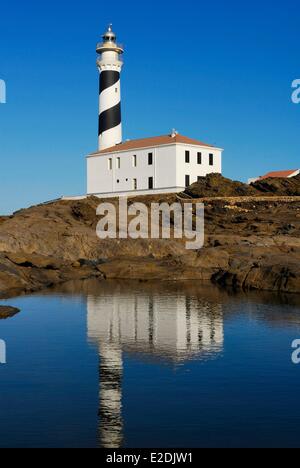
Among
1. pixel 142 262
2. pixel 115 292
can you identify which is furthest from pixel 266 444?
pixel 142 262

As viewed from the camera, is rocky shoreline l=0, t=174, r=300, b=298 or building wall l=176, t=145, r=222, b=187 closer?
rocky shoreline l=0, t=174, r=300, b=298

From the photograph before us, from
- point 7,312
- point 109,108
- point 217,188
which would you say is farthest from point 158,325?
point 109,108

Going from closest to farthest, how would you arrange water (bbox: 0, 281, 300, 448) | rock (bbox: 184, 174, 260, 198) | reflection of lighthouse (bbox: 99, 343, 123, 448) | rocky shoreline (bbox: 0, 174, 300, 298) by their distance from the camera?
1. reflection of lighthouse (bbox: 99, 343, 123, 448)
2. water (bbox: 0, 281, 300, 448)
3. rocky shoreline (bbox: 0, 174, 300, 298)
4. rock (bbox: 184, 174, 260, 198)

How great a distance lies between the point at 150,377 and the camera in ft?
50.1

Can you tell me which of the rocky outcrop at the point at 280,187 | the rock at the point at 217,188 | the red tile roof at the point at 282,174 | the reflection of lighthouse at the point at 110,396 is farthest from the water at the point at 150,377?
the red tile roof at the point at 282,174

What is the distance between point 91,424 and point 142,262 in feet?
96.5

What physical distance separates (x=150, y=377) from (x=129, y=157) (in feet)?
165

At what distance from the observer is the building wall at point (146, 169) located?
6111 centimetres

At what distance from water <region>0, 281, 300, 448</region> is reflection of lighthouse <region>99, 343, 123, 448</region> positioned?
0.08ft

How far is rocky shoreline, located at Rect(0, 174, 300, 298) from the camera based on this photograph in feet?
116

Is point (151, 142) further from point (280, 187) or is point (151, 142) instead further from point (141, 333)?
point (141, 333)

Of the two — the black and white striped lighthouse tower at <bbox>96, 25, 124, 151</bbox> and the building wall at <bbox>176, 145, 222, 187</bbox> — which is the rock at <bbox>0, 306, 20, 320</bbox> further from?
the black and white striped lighthouse tower at <bbox>96, 25, 124, 151</bbox>

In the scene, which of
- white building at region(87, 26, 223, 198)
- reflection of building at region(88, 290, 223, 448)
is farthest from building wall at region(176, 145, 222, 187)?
reflection of building at region(88, 290, 223, 448)

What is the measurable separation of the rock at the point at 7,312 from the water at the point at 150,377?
0.42 m
